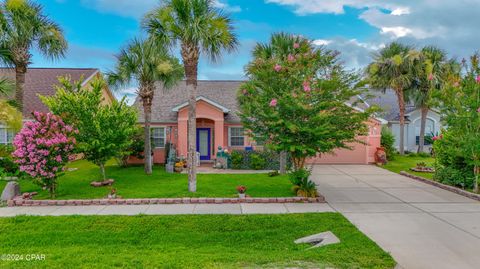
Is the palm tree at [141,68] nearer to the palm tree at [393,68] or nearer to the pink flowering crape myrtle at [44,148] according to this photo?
the pink flowering crape myrtle at [44,148]

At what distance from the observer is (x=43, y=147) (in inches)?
374

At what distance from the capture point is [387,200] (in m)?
9.70

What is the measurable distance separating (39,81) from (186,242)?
71.7ft

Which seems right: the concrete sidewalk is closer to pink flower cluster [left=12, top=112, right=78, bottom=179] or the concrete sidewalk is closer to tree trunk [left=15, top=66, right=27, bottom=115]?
pink flower cluster [left=12, top=112, right=78, bottom=179]

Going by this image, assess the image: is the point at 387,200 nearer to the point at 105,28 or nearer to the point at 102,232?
the point at 102,232

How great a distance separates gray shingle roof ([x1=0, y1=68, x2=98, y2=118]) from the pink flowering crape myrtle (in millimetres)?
9663

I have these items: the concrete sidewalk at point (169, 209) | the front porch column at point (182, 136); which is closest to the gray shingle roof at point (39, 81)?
the front porch column at point (182, 136)

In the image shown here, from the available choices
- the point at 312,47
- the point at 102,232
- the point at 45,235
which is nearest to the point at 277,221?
the point at 102,232

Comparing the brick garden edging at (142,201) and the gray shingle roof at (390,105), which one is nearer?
the brick garden edging at (142,201)

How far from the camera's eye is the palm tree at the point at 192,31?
984cm

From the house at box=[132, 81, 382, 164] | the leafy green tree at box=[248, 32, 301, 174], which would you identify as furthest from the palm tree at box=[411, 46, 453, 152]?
the leafy green tree at box=[248, 32, 301, 174]

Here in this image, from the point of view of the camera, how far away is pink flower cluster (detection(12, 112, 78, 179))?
9328 mm

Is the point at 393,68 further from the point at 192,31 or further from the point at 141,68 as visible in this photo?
the point at 141,68

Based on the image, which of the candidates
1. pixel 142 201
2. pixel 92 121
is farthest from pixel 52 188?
pixel 142 201
